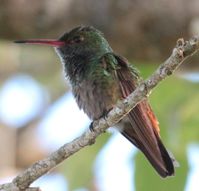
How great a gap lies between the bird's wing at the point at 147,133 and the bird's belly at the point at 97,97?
0.28 ft

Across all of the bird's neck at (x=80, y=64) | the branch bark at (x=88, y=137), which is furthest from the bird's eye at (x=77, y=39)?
the branch bark at (x=88, y=137)

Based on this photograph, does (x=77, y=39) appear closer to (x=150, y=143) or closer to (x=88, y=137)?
(x=150, y=143)

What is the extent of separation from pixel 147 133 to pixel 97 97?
460mm

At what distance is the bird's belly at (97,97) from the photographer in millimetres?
4074

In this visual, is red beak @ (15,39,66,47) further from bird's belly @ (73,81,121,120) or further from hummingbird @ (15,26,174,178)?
bird's belly @ (73,81,121,120)

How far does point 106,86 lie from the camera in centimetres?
411

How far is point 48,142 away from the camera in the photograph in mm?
6836

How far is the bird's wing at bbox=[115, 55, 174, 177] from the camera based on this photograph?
3.78 m

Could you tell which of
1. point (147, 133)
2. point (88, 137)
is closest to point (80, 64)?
point (147, 133)

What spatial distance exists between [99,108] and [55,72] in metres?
2.42

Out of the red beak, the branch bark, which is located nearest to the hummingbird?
the red beak

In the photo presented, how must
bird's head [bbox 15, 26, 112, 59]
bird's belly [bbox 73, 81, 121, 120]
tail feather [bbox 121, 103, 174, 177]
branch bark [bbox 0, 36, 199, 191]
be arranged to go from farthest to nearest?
bird's head [bbox 15, 26, 112, 59] → bird's belly [bbox 73, 81, 121, 120] → tail feather [bbox 121, 103, 174, 177] → branch bark [bbox 0, 36, 199, 191]

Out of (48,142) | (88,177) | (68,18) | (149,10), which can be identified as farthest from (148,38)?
(48,142)

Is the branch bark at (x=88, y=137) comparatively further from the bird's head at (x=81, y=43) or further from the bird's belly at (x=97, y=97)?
the bird's head at (x=81, y=43)
